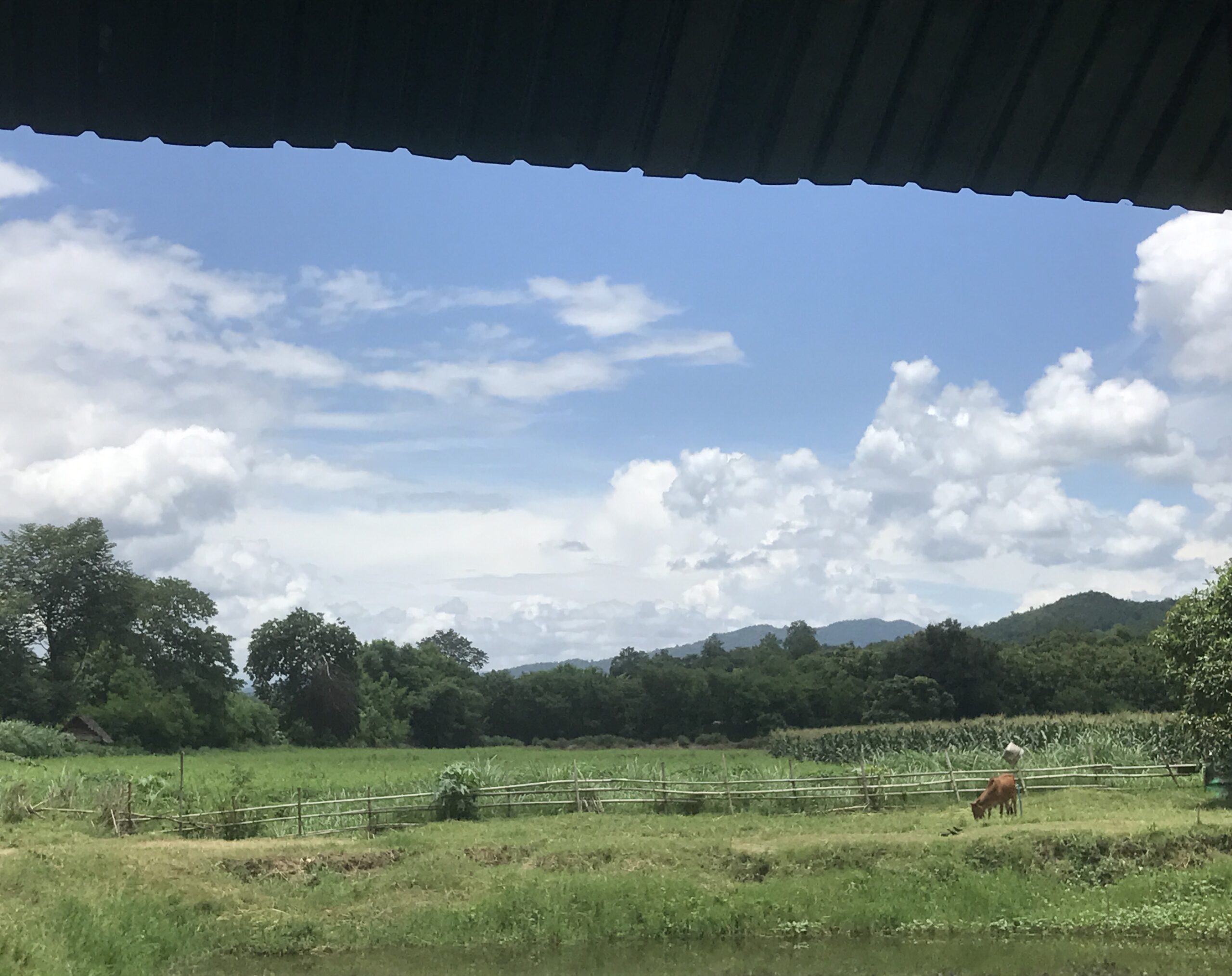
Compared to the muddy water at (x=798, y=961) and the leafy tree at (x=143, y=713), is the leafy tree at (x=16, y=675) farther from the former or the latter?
the muddy water at (x=798, y=961)

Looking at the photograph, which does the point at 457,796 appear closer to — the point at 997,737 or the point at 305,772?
the point at 305,772

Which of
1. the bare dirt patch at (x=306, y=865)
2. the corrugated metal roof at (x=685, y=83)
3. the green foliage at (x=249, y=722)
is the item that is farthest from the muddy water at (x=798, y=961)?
the green foliage at (x=249, y=722)

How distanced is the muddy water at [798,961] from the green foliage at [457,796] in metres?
7.36

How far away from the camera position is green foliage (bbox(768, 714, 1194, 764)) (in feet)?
74.9

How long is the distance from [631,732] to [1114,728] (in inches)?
1072

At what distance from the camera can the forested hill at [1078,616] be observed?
7194cm

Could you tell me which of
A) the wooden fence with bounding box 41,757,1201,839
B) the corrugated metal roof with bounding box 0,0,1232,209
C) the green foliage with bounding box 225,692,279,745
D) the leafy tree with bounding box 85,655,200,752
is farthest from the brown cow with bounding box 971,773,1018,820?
the green foliage with bounding box 225,692,279,745

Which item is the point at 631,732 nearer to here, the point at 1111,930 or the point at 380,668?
the point at 380,668

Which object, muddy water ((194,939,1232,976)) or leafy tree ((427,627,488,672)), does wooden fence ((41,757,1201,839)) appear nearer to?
muddy water ((194,939,1232,976))

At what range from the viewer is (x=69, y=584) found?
43375mm

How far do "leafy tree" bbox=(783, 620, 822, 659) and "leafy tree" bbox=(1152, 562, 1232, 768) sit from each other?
41.2 metres

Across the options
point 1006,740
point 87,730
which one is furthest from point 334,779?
point 1006,740

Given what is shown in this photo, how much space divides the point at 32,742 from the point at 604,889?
82.0 feet

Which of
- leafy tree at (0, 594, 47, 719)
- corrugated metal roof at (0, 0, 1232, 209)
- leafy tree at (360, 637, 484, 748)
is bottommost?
leafy tree at (360, 637, 484, 748)
